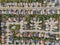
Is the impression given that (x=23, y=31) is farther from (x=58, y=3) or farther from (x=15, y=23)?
(x=58, y=3)

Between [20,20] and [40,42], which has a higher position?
[20,20]

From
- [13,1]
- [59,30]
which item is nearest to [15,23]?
[13,1]

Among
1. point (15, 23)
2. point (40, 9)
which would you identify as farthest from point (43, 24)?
point (15, 23)

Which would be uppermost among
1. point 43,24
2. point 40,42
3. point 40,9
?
point 40,9

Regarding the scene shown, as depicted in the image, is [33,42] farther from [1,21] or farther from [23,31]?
[1,21]

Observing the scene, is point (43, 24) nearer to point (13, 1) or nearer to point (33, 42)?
point (33, 42)

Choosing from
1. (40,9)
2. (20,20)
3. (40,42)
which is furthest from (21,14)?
(40,42)

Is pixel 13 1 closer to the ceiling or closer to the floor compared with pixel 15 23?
closer to the ceiling
